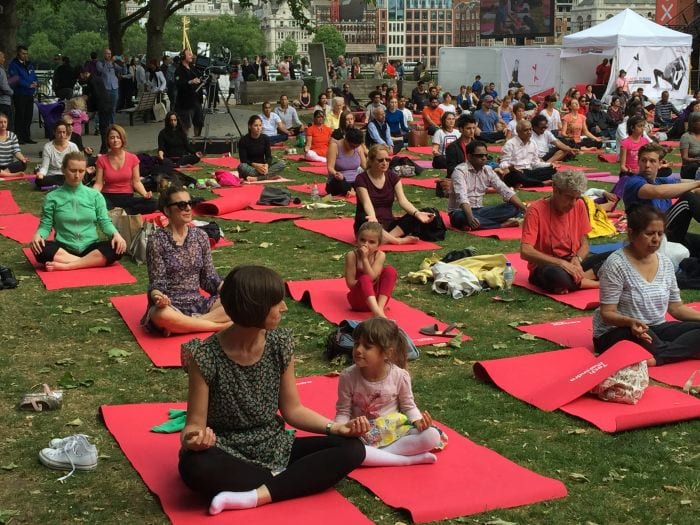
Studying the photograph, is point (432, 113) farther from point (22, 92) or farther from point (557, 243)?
point (557, 243)

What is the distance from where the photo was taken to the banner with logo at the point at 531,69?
115 feet

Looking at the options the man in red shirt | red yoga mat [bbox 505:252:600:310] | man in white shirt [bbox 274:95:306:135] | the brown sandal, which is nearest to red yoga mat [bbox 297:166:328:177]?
man in white shirt [bbox 274:95:306:135]

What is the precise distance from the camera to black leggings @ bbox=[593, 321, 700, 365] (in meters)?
6.88

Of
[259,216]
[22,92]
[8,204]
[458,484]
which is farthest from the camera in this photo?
[22,92]

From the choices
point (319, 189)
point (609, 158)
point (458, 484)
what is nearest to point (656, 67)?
point (609, 158)

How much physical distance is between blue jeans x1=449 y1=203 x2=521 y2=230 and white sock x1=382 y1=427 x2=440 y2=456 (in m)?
6.81

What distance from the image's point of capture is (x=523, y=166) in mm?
15648

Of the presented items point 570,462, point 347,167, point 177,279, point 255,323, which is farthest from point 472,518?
point 347,167

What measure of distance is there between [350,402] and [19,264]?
607 centimetres

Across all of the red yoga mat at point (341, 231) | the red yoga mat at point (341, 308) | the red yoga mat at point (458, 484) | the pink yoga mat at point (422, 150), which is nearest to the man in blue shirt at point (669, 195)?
the red yoga mat at point (341, 231)

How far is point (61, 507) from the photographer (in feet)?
16.0

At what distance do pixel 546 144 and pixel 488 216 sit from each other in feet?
17.4

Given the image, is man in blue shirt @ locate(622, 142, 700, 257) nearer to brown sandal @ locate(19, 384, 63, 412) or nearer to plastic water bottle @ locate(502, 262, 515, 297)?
plastic water bottle @ locate(502, 262, 515, 297)

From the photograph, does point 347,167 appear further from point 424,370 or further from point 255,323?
point 255,323
